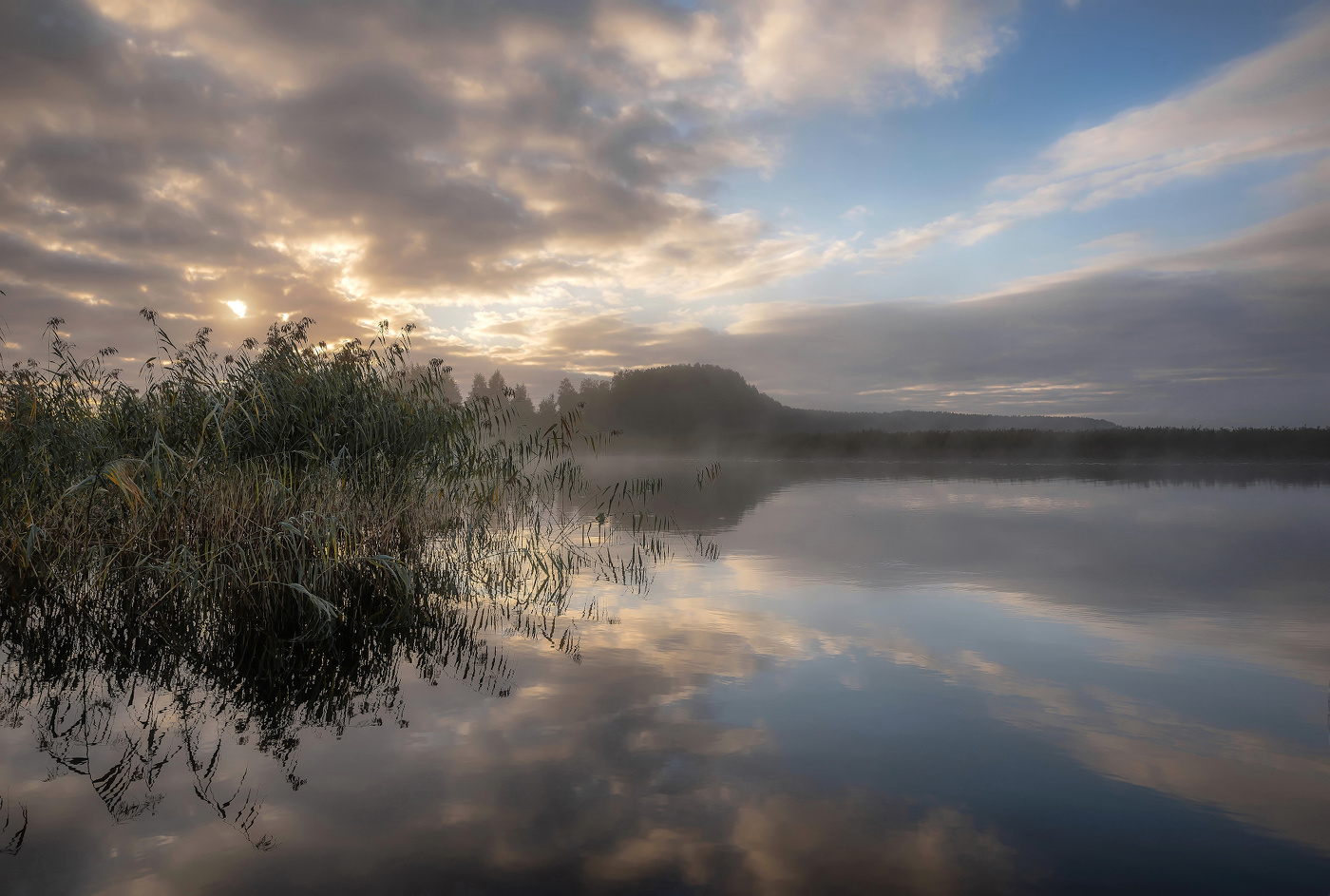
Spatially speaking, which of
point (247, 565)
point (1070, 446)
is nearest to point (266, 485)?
point (247, 565)

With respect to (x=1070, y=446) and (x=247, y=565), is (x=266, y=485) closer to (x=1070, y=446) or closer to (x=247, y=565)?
(x=247, y=565)

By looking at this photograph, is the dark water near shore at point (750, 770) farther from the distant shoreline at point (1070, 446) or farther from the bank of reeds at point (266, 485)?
the distant shoreline at point (1070, 446)

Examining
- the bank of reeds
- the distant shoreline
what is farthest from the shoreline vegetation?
the distant shoreline

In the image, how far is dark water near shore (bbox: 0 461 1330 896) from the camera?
3588 millimetres

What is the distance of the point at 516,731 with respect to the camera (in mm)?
5227

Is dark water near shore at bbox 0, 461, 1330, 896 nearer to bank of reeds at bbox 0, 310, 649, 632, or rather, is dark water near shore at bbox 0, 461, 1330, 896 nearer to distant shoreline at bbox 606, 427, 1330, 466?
bank of reeds at bbox 0, 310, 649, 632

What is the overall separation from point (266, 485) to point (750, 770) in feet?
21.9

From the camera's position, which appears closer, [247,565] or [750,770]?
[750,770]

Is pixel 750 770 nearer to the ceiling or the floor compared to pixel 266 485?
nearer to the floor

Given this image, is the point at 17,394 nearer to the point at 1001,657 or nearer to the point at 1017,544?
the point at 1001,657

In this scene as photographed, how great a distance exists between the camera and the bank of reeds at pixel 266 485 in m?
7.45

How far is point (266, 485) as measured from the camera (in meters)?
8.10

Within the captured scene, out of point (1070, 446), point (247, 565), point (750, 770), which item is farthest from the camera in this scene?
point (1070, 446)

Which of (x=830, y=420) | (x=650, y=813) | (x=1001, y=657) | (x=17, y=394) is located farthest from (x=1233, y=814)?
(x=830, y=420)
